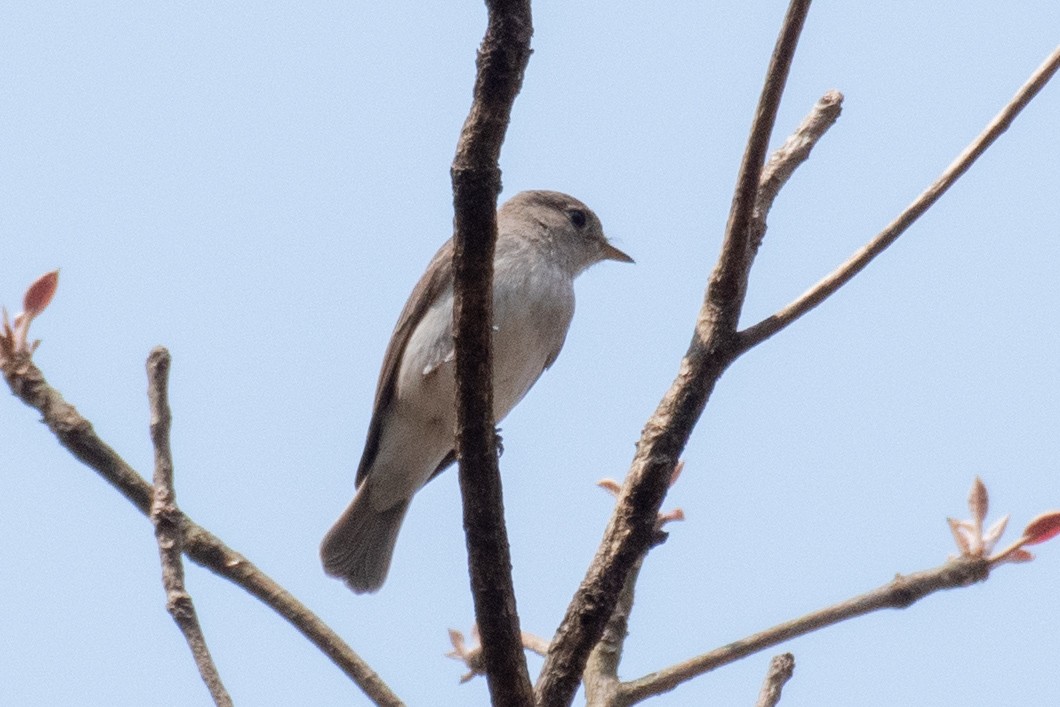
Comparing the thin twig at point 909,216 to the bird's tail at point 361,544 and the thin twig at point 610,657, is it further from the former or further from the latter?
the bird's tail at point 361,544

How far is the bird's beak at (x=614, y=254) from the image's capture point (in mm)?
8734

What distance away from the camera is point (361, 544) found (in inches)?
297

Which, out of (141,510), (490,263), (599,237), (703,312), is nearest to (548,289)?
(599,237)

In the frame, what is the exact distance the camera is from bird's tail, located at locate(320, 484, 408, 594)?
7.44 m

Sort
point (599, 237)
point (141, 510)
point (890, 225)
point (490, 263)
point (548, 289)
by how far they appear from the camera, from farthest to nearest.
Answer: point (599, 237)
point (548, 289)
point (890, 225)
point (490, 263)
point (141, 510)

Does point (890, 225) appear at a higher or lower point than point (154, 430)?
higher

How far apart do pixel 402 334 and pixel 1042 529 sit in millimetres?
4607

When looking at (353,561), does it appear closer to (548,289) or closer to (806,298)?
(548,289)

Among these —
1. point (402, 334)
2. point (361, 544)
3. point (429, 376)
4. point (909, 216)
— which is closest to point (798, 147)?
point (909, 216)

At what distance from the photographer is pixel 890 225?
11.7 feet

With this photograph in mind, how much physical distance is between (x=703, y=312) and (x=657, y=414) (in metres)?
0.32

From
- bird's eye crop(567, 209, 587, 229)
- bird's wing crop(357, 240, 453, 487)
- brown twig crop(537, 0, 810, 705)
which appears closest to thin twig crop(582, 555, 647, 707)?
brown twig crop(537, 0, 810, 705)

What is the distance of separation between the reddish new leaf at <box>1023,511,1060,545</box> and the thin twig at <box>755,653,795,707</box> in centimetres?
75

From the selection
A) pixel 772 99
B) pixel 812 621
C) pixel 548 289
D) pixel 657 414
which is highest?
pixel 548 289
